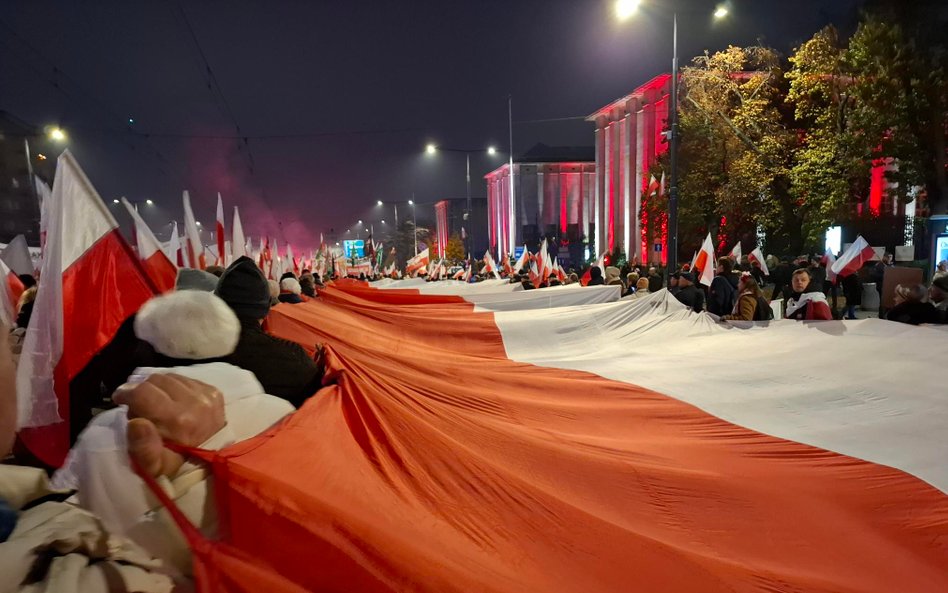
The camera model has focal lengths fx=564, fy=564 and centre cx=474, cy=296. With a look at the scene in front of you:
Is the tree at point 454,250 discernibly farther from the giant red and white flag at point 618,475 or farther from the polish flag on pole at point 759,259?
the giant red and white flag at point 618,475

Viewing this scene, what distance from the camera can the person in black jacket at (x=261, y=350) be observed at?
2877 millimetres

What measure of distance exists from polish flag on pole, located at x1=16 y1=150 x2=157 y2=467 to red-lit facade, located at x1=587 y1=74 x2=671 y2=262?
36869mm

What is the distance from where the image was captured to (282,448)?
207 cm

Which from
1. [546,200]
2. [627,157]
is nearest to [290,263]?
[627,157]

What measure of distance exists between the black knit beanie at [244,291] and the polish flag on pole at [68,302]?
0.62 metres

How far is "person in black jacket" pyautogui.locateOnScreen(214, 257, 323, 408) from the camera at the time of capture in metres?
2.88

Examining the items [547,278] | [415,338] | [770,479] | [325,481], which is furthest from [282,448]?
[547,278]

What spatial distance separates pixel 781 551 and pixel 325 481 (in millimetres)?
2000

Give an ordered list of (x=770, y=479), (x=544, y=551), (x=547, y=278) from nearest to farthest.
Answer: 1. (x=544, y=551)
2. (x=770, y=479)
3. (x=547, y=278)

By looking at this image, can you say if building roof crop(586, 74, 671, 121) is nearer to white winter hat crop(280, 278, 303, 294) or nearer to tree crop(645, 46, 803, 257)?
tree crop(645, 46, 803, 257)

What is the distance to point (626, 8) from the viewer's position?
40.6ft

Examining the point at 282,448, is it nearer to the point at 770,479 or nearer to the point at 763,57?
the point at 770,479

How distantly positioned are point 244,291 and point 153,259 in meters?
2.75

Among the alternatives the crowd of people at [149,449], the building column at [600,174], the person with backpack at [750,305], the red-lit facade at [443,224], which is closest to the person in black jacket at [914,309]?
the person with backpack at [750,305]
